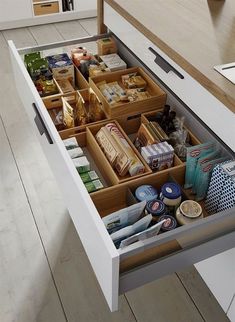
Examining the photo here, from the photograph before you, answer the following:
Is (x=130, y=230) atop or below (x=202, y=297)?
atop

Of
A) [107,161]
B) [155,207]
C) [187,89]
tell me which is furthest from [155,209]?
[187,89]

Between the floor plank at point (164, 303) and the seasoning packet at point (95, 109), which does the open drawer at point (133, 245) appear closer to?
the seasoning packet at point (95, 109)

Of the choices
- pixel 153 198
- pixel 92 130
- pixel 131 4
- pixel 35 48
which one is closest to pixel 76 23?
pixel 35 48

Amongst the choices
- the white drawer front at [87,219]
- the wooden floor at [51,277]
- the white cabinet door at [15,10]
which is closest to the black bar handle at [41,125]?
the white drawer front at [87,219]

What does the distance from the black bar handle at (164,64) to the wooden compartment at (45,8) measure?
2.20 metres

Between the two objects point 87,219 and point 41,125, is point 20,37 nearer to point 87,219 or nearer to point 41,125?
point 41,125

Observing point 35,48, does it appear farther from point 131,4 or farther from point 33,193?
point 33,193

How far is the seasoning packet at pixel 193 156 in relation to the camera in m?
0.99

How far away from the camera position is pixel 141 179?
98cm

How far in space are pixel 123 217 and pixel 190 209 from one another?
177mm

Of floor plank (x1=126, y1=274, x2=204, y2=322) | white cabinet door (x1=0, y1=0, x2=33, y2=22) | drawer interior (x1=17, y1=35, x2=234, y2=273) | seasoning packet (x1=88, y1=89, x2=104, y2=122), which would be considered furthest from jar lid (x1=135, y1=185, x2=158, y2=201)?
white cabinet door (x1=0, y1=0, x2=33, y2=22)

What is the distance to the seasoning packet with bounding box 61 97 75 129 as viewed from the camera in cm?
117

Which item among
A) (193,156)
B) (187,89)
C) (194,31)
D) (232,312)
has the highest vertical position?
(194,31)

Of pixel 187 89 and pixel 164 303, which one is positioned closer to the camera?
pixel 187 89
